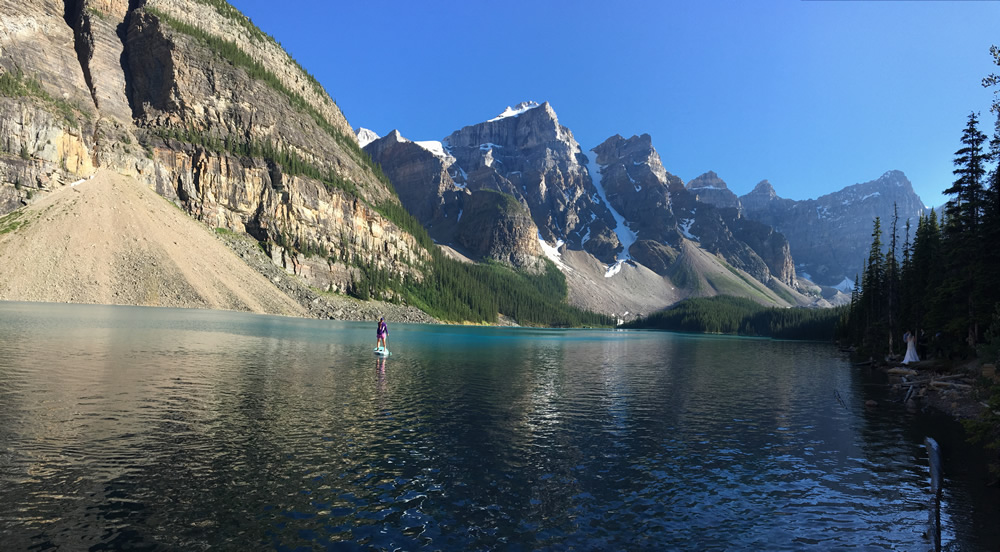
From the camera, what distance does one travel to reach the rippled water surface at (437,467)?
43.5 feet

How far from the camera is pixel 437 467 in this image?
61.7 feet

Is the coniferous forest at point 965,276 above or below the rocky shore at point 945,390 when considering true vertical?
above

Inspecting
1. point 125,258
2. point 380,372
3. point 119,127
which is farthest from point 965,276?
point 119,127

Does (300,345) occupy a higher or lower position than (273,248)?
lower

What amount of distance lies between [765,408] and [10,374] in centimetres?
4824

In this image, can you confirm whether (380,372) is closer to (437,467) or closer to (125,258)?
(437,467)

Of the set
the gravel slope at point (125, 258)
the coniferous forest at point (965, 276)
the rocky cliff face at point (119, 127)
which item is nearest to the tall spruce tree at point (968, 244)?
the coniferous forest at point (965, 276)

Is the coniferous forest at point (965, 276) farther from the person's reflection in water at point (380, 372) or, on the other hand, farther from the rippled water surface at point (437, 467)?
the person's reflection in water at point (380, 372)

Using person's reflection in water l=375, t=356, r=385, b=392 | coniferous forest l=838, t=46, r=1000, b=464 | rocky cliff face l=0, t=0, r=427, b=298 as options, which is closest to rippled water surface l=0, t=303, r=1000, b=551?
person's reflection in water l=375, t=356, r=385, b=392

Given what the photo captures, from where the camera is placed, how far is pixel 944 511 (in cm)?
1659

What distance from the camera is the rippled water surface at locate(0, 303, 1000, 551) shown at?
522 inches

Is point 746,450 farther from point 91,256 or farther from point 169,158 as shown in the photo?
point 169,158

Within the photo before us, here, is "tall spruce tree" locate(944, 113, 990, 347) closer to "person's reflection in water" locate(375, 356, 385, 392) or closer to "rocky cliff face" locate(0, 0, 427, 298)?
"person's reflection in water" locate(375, 356, 385, 392)

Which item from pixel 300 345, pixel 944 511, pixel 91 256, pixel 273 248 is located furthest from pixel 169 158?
pixel 944 511
